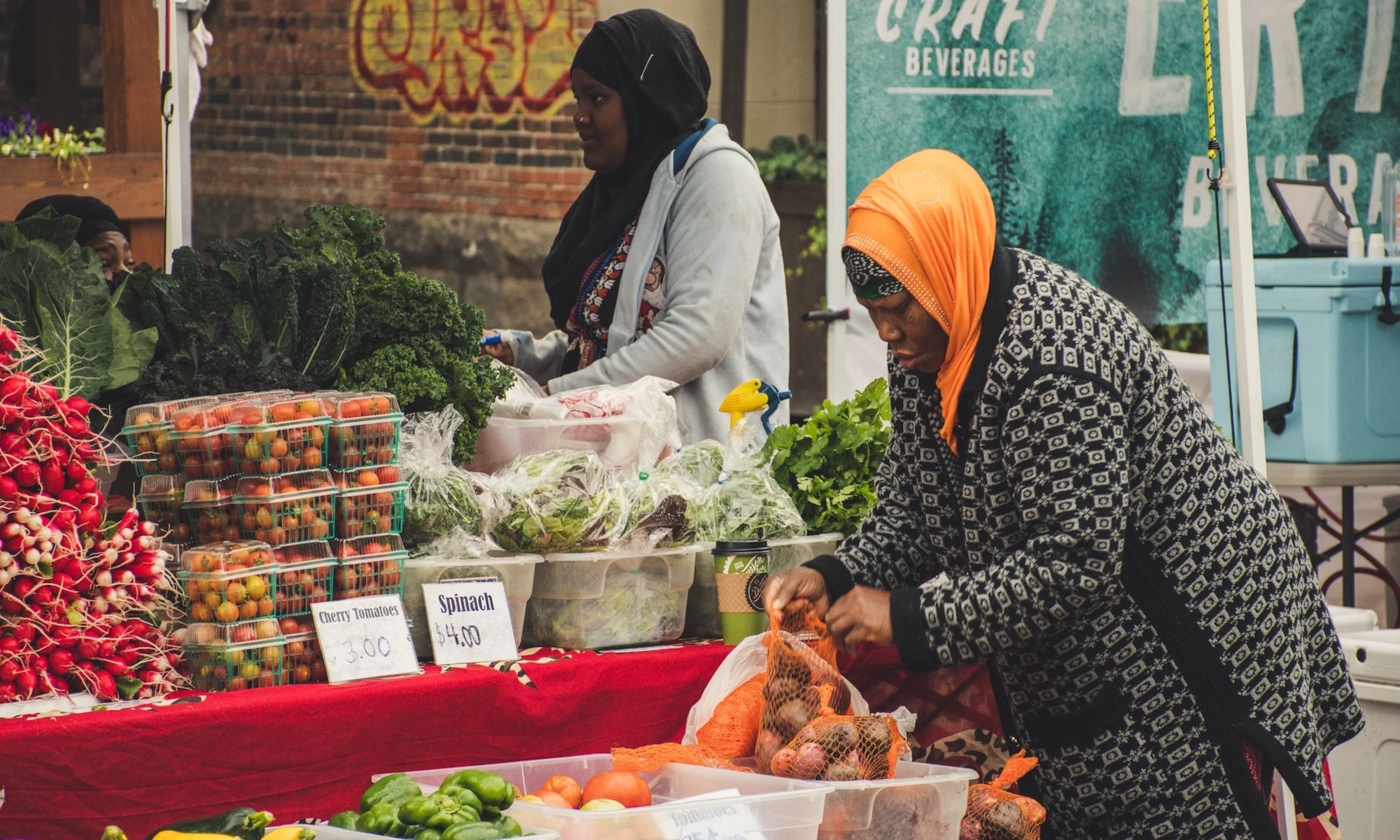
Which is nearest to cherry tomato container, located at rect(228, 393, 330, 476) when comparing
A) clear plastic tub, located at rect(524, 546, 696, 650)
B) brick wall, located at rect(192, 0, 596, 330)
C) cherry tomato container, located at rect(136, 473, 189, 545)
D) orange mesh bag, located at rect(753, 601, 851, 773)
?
cherry tomato container, located at rect(136, 473, 189, 545)

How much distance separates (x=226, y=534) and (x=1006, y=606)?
123cm

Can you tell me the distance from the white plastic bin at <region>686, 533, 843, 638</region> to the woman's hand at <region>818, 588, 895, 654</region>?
484 millimetres

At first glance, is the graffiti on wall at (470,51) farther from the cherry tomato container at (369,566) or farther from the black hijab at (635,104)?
the cherry tomato container at (369,566)

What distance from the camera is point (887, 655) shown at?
2854mm

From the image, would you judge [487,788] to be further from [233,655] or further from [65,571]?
[65,571]

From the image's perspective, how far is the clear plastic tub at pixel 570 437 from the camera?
2854 millimetres

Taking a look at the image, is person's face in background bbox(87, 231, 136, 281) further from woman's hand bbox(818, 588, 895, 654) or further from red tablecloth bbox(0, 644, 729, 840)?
woman's hand bbox(818, 588, 895, 654)

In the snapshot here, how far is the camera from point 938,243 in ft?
6.97

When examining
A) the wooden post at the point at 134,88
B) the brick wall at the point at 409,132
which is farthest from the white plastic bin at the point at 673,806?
the brick wall at the point at 409,132

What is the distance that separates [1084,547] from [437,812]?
98 cm

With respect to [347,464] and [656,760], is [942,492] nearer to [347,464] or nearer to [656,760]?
[656,760]

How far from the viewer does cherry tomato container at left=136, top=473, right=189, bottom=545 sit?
237 cm

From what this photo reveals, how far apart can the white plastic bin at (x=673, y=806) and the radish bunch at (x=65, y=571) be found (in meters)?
0.47

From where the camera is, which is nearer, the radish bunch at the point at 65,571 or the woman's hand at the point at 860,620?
the radish bunch at the point at 65,571
